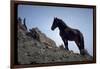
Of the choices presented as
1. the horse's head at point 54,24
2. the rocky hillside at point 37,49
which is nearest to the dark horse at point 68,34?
the horse's head at point 54,24

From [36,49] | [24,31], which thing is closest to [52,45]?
[36,49]

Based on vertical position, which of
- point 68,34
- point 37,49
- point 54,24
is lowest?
point 37,49

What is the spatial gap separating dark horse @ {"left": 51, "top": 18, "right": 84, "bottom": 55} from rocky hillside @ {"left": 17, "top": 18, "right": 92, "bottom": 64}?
125 mm

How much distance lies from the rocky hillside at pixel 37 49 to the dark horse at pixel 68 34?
0.41 ft

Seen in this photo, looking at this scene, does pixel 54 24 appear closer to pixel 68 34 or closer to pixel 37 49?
pixel 68 34

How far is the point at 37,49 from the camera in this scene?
228 centimetres

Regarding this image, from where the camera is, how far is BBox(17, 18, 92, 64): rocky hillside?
2.21 metres

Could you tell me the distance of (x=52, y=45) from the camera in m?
2.34

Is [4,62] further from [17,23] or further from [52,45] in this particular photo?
[52,45]

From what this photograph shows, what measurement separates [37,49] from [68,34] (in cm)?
43

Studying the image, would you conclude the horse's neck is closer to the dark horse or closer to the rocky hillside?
the dark horse

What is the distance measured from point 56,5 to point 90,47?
26.9 inches

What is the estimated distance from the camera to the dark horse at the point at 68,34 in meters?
2.36

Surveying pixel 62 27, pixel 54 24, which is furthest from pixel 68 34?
pixel 54 24
